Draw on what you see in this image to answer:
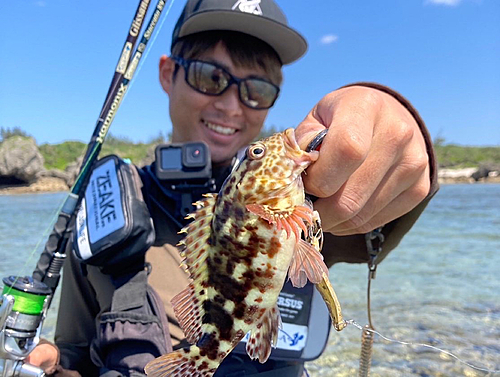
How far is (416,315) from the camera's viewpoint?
6.43m

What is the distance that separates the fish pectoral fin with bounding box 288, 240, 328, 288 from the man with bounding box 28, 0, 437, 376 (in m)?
0.24

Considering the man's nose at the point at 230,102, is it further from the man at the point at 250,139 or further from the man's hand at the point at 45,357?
the man's hand at the point at 45,357

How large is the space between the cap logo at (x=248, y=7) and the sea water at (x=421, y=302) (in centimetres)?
213

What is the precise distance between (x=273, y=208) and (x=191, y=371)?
0.62m

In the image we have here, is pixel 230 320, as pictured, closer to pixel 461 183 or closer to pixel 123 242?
pixel 123 242

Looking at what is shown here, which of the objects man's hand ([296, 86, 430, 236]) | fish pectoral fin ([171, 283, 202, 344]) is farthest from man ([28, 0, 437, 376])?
fish pectoral fin ([171, 283, 202, 344])

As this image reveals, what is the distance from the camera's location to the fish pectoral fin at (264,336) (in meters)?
1.41

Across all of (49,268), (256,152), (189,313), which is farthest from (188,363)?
(49,268)

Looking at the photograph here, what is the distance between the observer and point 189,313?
4.76 feet

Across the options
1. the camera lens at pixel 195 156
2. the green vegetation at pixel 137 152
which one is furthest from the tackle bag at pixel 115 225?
the green vegetation at pixel 137 152

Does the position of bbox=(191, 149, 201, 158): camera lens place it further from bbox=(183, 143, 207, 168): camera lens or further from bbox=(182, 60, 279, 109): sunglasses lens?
bbox=(182, 60, 279, 109): sunglasses lens

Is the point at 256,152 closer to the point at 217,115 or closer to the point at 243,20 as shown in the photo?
the point at 217,115

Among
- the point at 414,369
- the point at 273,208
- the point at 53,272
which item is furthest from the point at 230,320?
the point at 414,369

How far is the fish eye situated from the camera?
151 cm
